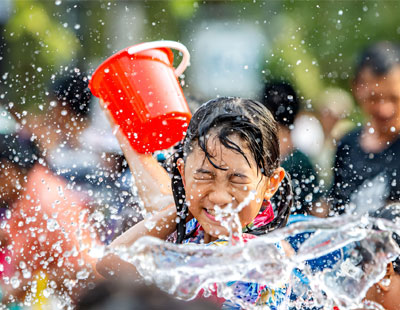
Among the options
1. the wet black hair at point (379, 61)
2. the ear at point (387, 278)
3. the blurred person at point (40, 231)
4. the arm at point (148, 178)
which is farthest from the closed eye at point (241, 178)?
the wet black hair at point (379, 61)

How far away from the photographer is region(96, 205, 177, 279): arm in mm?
2453

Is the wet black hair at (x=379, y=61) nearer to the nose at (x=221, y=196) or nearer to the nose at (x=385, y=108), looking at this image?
the nose at (x=385, y=108)

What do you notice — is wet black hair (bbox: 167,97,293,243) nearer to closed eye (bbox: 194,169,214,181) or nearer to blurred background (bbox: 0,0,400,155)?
closed eye (bbox: 194,169,214,181)

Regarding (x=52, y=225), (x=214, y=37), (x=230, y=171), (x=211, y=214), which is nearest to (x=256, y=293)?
(x=211, y=214)

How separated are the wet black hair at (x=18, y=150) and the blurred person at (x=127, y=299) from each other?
2.94 m

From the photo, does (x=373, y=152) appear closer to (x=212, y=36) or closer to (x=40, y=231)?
(x=40, y=231)

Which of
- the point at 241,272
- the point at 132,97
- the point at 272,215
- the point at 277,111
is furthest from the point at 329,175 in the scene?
the point at 241,272

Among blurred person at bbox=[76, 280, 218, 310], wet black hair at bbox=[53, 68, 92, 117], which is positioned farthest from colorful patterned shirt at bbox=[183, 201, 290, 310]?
wet black hair at bbox=[53, 68, 92, 117]

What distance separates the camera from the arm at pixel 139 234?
8.05 feet

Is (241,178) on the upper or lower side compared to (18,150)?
upper

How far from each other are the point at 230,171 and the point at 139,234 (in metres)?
0.63

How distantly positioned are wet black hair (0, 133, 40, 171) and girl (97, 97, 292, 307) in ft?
5.51

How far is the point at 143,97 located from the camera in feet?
8.79

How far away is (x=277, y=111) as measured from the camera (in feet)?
13.5
